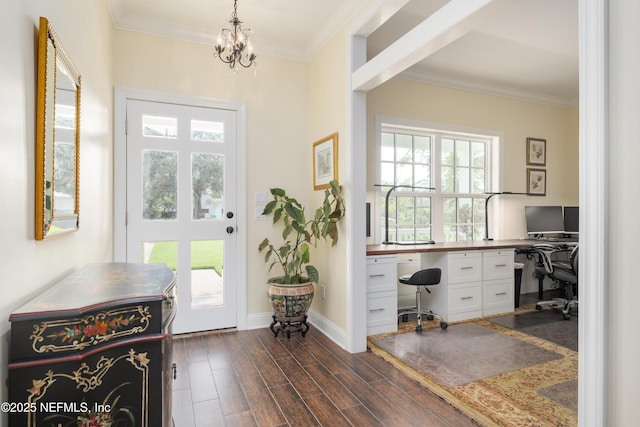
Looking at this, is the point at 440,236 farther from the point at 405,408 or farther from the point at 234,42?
the point at 234,42

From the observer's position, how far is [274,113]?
141 inches

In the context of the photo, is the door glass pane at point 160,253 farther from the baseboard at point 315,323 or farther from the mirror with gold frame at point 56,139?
the mirror with gold frame at point 56,139

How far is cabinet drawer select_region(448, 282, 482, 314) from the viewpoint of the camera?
11.8 feet

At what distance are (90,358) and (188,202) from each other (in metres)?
2.31

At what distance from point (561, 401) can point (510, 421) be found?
1.52 ft

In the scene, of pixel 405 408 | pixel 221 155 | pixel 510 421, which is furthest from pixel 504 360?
pixel 221 155

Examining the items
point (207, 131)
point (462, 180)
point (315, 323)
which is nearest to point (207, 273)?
point (315, 323)

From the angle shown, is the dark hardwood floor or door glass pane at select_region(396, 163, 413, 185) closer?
the dark hardwood floor

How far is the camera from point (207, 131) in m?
3.36

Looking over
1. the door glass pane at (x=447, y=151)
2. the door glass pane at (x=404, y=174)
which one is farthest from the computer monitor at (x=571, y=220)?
the door glass pane at (x=404, y=174)

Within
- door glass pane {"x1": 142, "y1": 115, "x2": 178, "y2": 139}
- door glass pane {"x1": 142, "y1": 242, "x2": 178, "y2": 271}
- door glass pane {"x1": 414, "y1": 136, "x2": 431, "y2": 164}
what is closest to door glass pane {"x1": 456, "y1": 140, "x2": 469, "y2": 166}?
door glass pane {"x1": 414, "y1": 136, "x2": 431, "y2": 164}

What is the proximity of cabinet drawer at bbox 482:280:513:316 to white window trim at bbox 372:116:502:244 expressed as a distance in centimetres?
83

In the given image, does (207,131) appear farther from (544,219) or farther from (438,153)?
(544,219)

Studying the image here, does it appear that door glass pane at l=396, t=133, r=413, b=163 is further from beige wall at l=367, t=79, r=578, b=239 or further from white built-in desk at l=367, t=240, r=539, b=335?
white built-in desk at l=367, t=240, r=539, b=335
